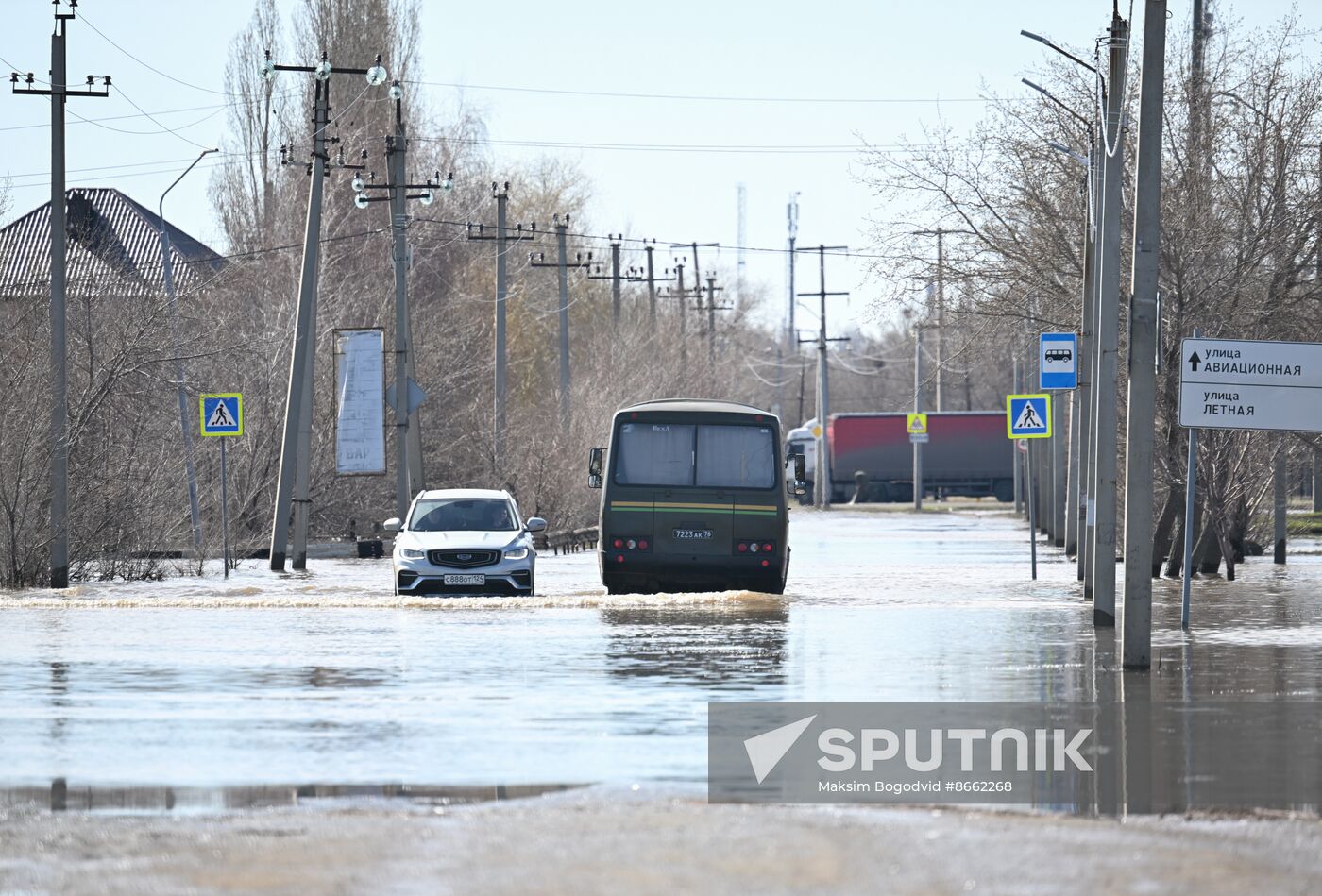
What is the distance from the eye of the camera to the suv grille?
26.9 m

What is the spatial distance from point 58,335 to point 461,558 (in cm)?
814

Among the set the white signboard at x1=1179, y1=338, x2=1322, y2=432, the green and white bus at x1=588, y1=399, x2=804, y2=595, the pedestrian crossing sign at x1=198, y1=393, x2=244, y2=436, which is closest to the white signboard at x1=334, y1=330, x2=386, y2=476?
the pedestrian crossing sign at x1=198, y1=393, x2=244, y2=436

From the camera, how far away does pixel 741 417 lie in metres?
27.4

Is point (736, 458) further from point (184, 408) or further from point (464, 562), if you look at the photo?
point (184, 408)

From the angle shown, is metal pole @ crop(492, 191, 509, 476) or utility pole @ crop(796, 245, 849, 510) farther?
utility pole @ crop(796, 245, 849, 510)

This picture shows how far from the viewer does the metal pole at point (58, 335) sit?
30.8m

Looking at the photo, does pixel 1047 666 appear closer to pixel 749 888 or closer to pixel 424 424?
pixel 749 888

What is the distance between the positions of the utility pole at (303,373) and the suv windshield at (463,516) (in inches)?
308

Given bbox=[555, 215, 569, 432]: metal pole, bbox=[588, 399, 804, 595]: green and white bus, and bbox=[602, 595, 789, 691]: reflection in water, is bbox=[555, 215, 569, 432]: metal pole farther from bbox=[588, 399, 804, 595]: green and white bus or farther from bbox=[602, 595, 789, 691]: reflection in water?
bbox=[602, 595, 789, 691]: reflection in water

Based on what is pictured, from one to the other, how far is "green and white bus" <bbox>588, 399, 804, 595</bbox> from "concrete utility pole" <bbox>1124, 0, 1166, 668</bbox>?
1008 centimetres

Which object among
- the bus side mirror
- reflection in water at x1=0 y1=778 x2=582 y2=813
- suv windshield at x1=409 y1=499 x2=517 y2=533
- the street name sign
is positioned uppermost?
the street name sign

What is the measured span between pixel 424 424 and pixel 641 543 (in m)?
31.8

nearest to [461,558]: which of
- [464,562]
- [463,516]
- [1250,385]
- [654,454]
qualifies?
[464,562]

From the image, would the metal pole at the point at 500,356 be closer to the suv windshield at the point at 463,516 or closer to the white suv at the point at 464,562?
the suv windshield at the point at 463,516
